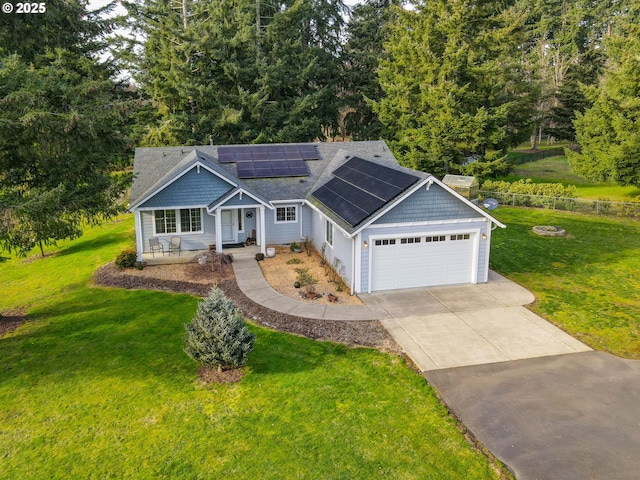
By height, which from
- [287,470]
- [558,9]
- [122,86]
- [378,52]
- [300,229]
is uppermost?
[558,9]

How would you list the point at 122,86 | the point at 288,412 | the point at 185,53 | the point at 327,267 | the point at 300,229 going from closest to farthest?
the point at 288,412 → the point at 327,267 → the point at 300,229 → the point at 185,53 → the point at 122,86

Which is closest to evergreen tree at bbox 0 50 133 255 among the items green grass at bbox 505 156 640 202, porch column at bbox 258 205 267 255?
porch column at bbox 258 205 267 255

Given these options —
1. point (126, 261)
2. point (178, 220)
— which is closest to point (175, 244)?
point (178, 220)

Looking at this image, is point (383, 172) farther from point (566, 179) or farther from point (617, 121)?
point (566, 179)

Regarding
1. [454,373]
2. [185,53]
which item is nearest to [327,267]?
[454,373]

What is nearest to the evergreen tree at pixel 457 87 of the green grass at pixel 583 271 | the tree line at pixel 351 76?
the tree line at pixel 351 76

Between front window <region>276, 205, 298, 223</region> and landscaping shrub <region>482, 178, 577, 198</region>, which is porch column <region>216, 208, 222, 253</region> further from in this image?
landscaping shrub <region>482, 178, 577, 198</region>

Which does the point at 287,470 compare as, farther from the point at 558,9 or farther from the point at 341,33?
the point at 558,9
